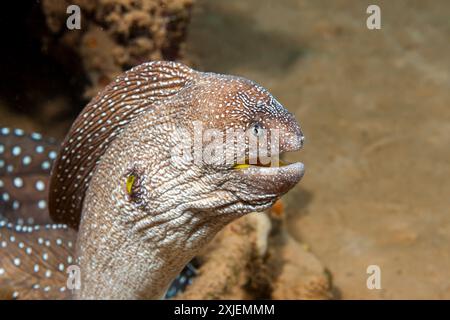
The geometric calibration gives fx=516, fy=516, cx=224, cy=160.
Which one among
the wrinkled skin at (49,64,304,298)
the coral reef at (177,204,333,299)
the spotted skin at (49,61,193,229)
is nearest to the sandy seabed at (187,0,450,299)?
the coral reef at (177,204,333,299)

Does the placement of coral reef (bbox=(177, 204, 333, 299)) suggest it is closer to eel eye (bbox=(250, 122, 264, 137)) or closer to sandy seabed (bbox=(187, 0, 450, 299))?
sandy seabed (bbox=(187, 0, 450, 299))

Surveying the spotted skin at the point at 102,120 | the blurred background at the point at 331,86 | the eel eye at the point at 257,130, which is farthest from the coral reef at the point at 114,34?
the eel eye at the point at 257,130

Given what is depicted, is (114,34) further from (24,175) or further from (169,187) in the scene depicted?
(169,187)

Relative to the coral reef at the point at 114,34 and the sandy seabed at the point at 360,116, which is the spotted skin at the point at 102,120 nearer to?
the coral reef at the point at 114,34

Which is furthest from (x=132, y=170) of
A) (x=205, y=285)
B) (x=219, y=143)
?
(x=205, y=285)

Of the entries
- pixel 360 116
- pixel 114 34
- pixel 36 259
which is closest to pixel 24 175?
pixel 36 259

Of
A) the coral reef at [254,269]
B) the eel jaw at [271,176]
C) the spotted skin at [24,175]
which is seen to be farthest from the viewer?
the spotted skin at [24,175]
